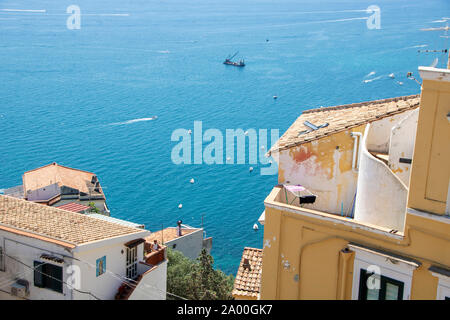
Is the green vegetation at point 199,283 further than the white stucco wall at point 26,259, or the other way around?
the green vegetation at point 199,283

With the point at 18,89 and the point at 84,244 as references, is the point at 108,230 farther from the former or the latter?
the point at 18,89

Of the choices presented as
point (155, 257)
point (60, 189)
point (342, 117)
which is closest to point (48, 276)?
point (155, 257)

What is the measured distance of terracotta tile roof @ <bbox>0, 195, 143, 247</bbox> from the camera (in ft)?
41.4

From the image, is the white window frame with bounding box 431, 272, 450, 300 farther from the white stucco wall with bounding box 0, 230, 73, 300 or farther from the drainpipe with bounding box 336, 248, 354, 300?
the white stucco wall with bounding box 0, 230, 73, 300

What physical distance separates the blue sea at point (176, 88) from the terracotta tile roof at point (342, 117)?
1463 mm

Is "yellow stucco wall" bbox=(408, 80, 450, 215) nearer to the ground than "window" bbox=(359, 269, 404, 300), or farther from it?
farther from it

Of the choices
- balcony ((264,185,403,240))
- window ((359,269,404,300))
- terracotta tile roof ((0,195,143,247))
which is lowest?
terracotta tile roof ((0,195,143,247))

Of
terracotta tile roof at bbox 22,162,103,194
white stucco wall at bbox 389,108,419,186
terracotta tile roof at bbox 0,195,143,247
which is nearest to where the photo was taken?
white stucco wall at bbox 389,108,419,186

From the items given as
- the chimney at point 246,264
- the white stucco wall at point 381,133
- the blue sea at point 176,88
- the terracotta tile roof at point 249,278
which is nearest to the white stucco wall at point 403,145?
the white stucco wall at point 381,133

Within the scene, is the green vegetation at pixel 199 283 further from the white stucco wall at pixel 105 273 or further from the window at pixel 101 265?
the window at pixel 101 265

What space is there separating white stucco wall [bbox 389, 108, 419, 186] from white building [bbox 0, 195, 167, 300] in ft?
23.7

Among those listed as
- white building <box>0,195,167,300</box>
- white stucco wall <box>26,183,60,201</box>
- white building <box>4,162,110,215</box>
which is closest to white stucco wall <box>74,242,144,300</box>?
white building <box>0,195,167,300</box>

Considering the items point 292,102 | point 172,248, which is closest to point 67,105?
point 292,102

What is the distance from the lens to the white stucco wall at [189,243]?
31.0m
